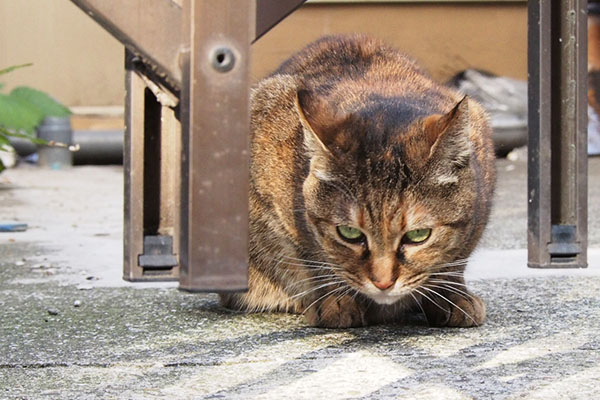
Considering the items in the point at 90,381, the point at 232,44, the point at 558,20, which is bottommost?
the point at 90,381

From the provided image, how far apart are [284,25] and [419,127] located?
5.69 meters

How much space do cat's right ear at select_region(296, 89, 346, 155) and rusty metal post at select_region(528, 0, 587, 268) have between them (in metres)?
0.54

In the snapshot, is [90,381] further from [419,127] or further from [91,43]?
[91,43]

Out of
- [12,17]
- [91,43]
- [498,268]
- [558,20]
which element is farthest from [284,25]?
[558,20]

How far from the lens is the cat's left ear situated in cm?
246

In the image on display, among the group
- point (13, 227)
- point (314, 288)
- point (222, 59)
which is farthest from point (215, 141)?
point (13, 227)

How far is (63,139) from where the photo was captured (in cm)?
802

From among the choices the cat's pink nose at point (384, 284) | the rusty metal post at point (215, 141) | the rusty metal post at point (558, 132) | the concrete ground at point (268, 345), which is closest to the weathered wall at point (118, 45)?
the concrete ground at point (268, 345)

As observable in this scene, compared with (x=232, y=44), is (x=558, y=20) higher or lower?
higher

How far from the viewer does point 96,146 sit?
8.12 meters

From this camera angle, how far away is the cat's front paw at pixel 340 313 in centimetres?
288

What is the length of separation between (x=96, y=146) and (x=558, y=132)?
6185 millimetres

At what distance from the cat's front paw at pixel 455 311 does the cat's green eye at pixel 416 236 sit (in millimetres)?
272

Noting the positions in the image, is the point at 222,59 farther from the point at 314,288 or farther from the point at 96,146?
the point at 96,146
